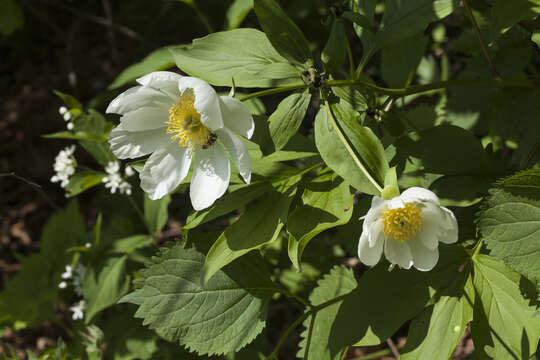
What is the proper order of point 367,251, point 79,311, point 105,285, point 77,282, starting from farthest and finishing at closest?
point 77,282
point 79,311
point 105,285
point 367,251

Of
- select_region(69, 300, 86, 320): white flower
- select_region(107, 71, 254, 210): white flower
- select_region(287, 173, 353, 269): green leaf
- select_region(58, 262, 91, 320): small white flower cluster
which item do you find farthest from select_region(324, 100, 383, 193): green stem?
select_region(69, 300, 86, 320): white flower

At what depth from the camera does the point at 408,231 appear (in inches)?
50.8

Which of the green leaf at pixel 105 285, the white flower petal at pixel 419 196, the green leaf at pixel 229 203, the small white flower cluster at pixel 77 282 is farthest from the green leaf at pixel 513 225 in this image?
the small white flower cluster at pixel 77 282

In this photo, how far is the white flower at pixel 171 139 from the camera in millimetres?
1305

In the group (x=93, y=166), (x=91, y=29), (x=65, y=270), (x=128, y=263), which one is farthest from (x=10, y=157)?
(x=128, y=263)

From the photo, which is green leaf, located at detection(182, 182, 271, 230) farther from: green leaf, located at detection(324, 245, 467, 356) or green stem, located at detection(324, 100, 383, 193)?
green leaf, located at detection(324, 245, 467, 356)

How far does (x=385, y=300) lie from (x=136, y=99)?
3.00 feet

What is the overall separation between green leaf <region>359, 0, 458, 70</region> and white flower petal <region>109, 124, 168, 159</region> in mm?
617

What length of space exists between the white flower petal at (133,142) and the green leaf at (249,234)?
0.33m

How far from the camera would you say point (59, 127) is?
12.5 feet

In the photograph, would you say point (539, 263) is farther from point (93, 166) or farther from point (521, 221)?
point (93, 166)

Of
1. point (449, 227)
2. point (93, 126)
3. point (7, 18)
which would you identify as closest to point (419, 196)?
point (449, 227)

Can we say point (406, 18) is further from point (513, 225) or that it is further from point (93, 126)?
point (93, 126)

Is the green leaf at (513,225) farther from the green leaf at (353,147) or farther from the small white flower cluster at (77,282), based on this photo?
the small white flower cluster at (77,282)
